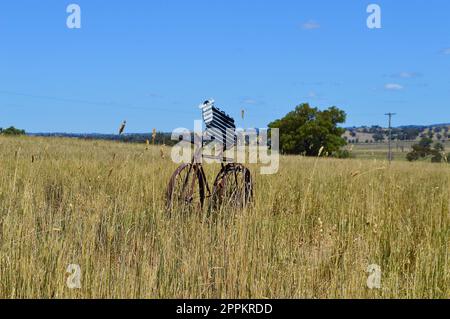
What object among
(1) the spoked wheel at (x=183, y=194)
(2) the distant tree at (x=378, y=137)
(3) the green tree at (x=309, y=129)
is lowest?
(1) the spoked wheel at (x=183, y=194)

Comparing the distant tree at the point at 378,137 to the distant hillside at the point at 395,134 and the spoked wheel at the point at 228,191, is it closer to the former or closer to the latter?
the distant hillside at the point at 395,134

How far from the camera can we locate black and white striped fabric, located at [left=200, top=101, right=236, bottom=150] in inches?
218

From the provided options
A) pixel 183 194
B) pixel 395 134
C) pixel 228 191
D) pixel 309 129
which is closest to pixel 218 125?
pixel 183 194

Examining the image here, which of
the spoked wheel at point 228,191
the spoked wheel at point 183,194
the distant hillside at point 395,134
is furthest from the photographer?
the distant hillside at point 395,134

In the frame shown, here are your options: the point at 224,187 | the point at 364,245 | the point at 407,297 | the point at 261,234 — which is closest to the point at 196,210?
the point at 224,187

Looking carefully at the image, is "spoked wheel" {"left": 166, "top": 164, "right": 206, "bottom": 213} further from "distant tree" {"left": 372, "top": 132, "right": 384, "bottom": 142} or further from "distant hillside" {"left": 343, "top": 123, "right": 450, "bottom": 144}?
"distant tree" {"left": 372, "top": 132, "right": 384, "bottom": 142}

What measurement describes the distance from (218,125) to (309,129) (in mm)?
55799

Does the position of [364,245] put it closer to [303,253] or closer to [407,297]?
[303,253]

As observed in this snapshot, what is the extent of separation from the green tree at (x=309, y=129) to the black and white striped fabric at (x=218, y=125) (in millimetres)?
53674

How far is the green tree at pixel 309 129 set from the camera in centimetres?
6028

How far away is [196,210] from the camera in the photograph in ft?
18.6

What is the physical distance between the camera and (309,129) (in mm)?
60062

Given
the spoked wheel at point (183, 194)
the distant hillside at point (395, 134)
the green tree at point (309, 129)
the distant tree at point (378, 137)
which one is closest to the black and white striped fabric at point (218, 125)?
the spoked wheel at point (183, 194)

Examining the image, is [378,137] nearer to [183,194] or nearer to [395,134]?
[395,134]
